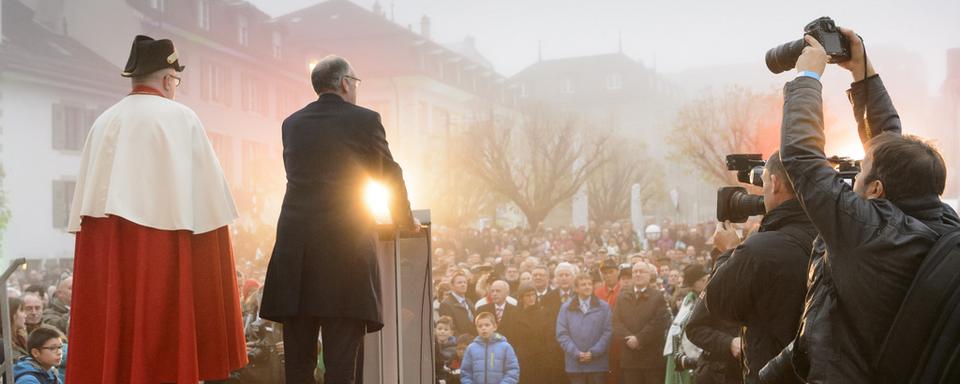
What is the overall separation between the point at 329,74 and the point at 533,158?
1962 centimetres

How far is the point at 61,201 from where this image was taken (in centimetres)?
1761

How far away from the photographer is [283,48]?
21.9m

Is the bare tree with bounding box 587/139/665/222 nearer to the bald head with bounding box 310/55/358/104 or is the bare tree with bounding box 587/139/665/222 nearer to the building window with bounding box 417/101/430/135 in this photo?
the building window with bounding box 417/101/430/135

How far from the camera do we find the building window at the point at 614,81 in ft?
77.1

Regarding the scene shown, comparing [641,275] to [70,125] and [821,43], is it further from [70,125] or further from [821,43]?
[70,125]

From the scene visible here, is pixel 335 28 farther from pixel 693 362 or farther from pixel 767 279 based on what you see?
pixel 767 279

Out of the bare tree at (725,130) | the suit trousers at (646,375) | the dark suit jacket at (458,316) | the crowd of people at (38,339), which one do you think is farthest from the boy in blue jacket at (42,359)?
the bare tree at (725,130)

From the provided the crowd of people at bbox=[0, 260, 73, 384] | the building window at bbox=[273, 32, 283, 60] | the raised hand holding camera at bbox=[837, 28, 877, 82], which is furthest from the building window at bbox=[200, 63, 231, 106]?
the raised hand holding camera at bbox=[837, 28, 877, 82]

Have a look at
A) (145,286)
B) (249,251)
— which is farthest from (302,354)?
(249,251)

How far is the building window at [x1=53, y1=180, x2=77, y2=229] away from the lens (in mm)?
17219

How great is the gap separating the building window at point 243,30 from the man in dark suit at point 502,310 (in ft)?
43.4

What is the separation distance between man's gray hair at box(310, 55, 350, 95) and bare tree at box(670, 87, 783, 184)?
1936cm

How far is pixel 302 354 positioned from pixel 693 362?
440cm

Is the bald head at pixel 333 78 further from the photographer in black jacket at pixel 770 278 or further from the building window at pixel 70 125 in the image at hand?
the building window at pixel 70 125
